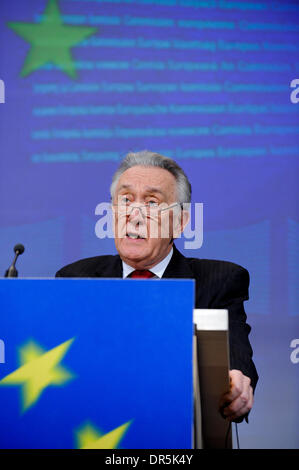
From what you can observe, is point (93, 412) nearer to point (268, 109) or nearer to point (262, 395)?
point (262, 395)

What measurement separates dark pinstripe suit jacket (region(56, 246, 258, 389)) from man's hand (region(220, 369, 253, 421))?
1.10 feet

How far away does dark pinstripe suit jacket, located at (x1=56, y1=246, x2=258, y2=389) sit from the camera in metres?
1.66

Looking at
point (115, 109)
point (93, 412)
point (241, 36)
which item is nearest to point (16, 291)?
point (93, 412)

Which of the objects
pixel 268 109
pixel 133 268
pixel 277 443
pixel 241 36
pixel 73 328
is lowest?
pixel 277 443

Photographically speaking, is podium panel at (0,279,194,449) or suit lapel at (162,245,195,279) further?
suit lapel at (162,245,195,279)

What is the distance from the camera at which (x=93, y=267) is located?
212 centimetres

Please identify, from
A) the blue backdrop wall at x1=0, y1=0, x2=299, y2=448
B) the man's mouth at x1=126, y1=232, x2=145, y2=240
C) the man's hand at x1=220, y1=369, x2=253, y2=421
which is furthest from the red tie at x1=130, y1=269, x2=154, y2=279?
the blue backdrop wall at x1=0, y1=0, x2=299, y2=448

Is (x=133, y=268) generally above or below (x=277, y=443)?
above

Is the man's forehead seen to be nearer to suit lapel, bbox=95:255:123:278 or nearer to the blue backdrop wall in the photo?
suit lapel, bbox=95:255:123:278

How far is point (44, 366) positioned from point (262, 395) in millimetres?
2433

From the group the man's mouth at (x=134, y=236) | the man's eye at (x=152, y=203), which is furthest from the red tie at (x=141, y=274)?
the man's eye at (x=152, y=203)

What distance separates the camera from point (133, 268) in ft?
6.59

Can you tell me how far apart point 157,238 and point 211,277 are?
0.24m

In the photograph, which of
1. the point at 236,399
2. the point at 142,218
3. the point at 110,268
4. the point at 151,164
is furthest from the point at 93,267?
the point at 236,399
